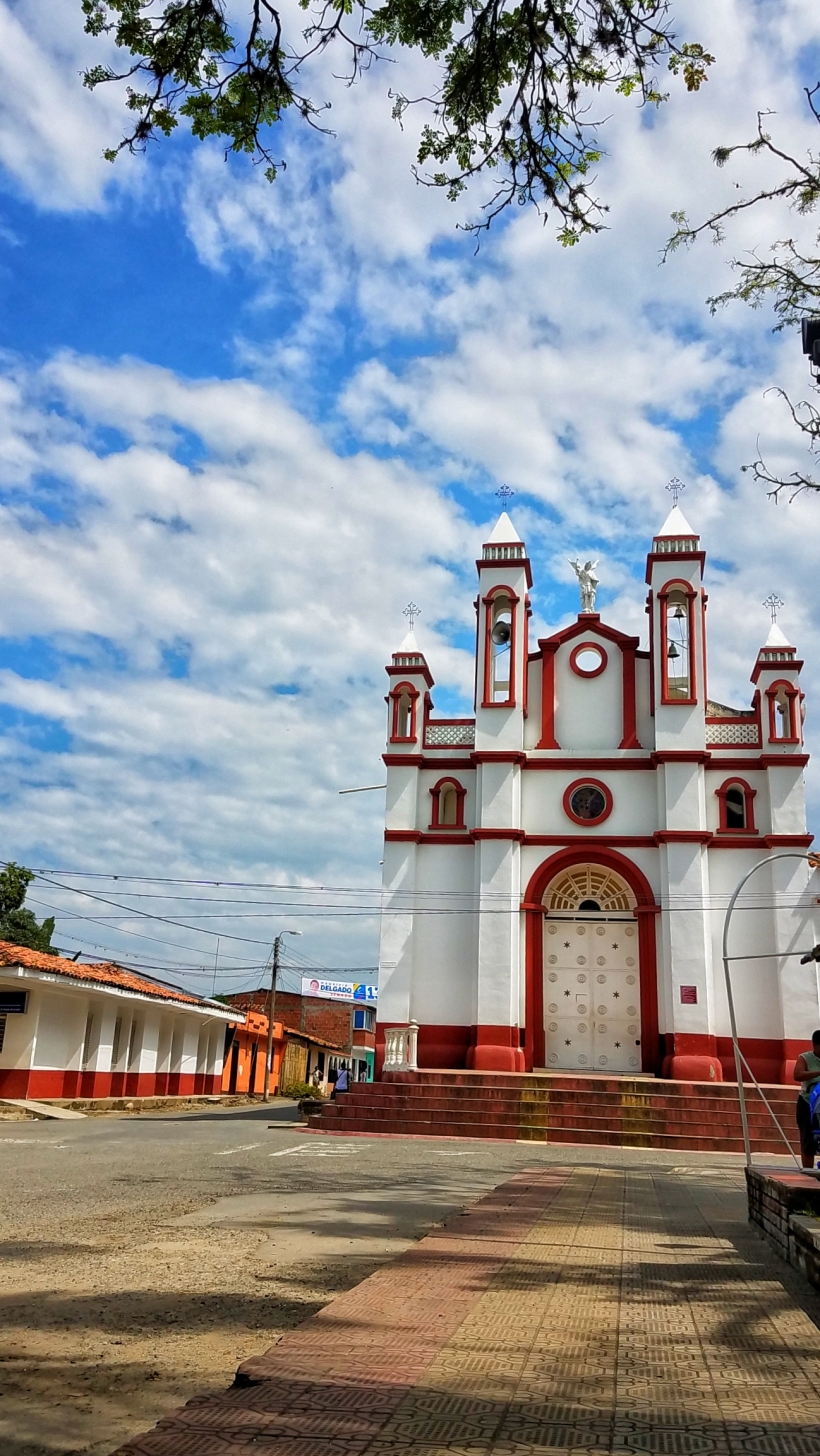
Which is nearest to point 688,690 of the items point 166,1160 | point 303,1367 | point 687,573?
point 687,573

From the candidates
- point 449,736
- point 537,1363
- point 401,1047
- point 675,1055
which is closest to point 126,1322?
point 537,1363

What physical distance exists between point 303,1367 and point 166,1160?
9183 mm

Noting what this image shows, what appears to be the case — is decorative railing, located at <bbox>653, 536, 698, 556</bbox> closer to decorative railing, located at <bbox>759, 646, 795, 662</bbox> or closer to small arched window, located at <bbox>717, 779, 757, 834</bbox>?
decorative railing, located at <bbox>759, 646, 795, 662</bbox>

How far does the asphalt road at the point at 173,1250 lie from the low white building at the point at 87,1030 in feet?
28.0

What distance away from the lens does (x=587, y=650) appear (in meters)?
22.5

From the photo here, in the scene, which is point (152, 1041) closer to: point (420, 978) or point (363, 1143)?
point (420, 978)

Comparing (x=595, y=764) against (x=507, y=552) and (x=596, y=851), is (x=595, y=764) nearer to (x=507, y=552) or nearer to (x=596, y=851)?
(x=596, y=851)

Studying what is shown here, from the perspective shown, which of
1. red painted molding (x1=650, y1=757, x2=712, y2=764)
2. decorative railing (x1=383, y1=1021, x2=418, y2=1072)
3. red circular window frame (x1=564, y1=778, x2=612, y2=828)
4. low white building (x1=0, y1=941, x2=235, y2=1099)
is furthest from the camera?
low white building (x1=0, y1=941, x2=235, y2=1099)

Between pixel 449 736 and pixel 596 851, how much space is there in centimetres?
371

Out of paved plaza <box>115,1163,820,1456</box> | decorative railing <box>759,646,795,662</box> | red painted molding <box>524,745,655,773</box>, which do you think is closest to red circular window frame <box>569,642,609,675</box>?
red painted molding <box>524,745,655,773</box>

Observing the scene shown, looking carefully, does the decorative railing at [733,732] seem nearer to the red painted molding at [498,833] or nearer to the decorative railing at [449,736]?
the red painted molding at [498,833]

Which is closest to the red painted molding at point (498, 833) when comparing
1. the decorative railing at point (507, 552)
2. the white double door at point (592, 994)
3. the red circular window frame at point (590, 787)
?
the red circular window frame at point (590, 787)

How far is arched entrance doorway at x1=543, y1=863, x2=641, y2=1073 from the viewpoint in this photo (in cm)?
2059

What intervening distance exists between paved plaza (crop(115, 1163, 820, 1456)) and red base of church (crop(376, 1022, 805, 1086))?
44.1ft
